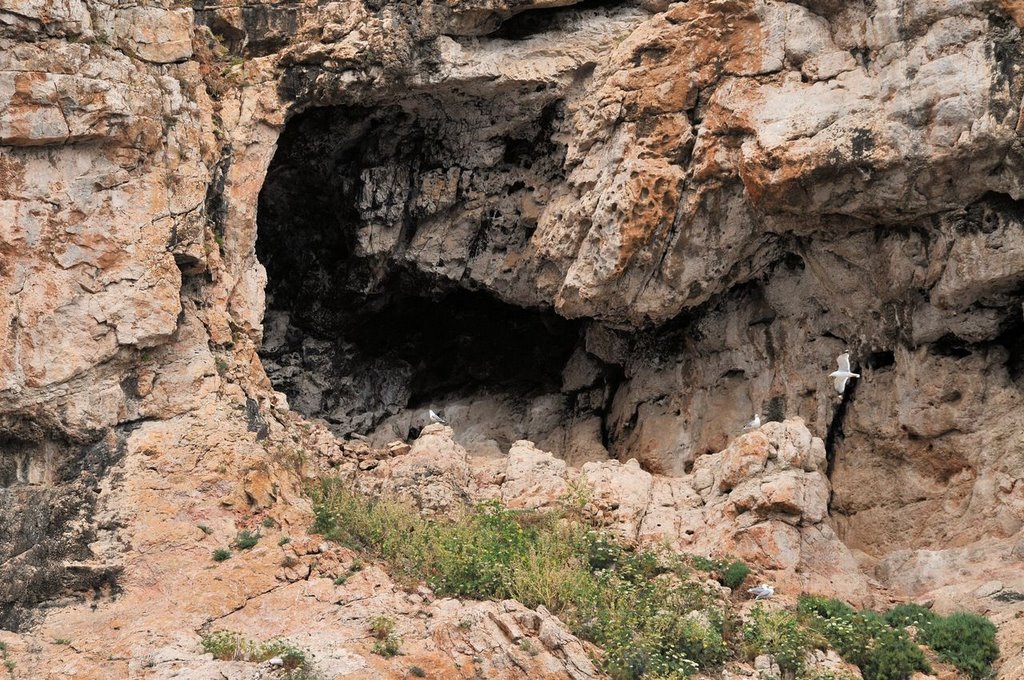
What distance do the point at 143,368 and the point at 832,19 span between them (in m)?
8.70

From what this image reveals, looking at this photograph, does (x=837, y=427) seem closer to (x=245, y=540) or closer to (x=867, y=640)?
(x=867, y=640)

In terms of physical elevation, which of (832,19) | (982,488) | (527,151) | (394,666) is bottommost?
(394,666)

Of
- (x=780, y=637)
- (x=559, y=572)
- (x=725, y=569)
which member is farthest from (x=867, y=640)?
(x=559, y=572)

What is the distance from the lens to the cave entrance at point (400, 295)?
19.1 metres

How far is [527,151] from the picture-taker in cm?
1897

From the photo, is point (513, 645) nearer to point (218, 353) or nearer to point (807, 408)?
point (218, 353)

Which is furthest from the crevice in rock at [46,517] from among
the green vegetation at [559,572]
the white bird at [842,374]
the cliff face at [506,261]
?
the white bird at [842,374]

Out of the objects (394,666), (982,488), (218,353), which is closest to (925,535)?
(982,488)

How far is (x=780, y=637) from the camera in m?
13.7

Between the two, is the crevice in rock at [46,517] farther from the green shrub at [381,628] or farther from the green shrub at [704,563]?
the green shrub at [704,563]

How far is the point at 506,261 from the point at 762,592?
6508 mm

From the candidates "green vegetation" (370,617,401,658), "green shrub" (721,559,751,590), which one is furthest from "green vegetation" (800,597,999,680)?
"green vegetation" (370,617,401,658)

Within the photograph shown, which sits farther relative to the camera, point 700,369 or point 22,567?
point 700,369

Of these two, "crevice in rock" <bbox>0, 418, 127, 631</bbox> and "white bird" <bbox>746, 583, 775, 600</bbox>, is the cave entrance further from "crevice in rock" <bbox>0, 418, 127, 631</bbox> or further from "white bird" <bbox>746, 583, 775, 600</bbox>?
"crevice in rock" <bbox>0, 418, 127, 631</bbox>
